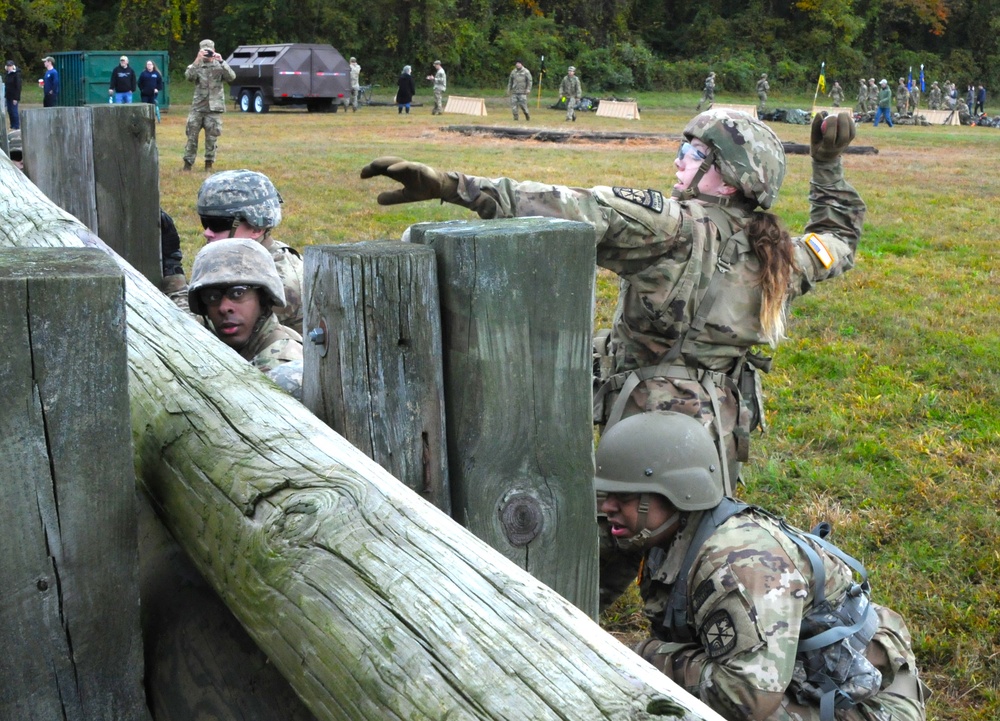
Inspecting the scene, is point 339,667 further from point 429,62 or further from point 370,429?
point 429,62

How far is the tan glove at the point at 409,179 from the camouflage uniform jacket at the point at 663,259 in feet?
0.39

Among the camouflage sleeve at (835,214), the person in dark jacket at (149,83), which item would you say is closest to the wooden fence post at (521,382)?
the camouflage sleeve at (835,214)

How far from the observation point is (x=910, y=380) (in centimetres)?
719

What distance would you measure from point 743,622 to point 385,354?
4.21ft

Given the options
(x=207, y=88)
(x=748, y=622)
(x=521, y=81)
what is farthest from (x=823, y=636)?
(x=521, y=81)

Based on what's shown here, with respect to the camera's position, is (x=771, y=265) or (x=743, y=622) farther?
(x=771, y=265)

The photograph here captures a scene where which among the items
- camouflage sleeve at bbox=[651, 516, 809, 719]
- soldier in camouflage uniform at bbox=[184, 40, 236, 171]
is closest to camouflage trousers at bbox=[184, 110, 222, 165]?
soldier in camouflage uniform at bbox=[184, 40, 236, 171]

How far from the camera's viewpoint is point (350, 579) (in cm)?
142

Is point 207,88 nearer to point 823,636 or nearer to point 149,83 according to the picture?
point 149,83

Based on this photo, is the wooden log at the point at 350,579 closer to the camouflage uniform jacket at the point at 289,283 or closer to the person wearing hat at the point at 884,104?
the camouflage uniform jacket at the point at 289,283

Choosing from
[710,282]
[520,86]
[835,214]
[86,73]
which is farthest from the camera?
[520,86]

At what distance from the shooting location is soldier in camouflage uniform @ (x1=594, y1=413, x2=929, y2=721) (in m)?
2.77

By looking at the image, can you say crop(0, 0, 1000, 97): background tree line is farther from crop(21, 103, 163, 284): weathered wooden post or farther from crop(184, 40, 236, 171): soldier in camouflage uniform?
crop(21, 103, 163, 284): weathered wooden post

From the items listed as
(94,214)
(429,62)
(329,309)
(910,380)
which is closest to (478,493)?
(329,309)
